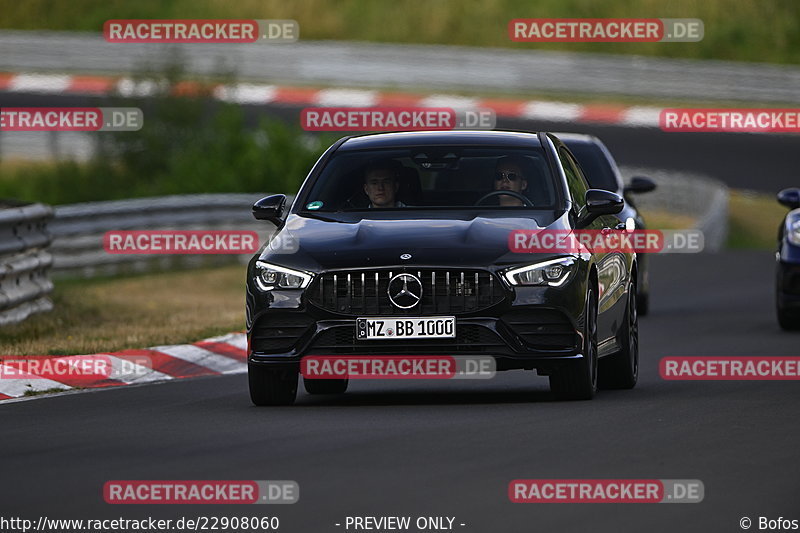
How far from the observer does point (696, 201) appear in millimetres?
31109

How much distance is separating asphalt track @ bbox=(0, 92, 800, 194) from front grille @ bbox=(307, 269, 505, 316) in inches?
979

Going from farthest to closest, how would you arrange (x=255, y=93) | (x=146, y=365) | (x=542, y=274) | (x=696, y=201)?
(x=255, y=93) < (x=696, y=201) < (x=146, y=365) < (x=542, y=274)

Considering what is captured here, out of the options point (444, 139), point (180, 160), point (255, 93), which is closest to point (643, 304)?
point (444, 139)

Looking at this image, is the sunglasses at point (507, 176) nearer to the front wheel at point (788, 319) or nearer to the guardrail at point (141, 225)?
the front wheel at point (788, 319)

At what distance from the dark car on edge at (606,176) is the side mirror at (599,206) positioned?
619 centimetres

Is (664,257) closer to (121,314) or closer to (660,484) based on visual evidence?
(121,314)

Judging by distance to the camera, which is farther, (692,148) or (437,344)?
(692,148)

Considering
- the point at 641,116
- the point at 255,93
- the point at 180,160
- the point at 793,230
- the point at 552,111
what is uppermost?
the point at 793,230

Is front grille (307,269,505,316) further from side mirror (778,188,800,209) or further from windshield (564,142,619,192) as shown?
windshield (564,142,619,192)

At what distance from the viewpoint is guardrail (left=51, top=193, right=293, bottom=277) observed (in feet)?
73.2

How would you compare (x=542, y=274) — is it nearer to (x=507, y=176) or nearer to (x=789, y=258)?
(x=507, y=176)

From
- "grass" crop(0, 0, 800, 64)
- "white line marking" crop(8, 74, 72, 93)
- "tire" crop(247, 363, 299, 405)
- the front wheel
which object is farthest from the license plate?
"grass" crop(0, 0, 800, 64)

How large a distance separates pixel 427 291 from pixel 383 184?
132cm

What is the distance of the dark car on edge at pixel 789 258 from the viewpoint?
53.7 feet
